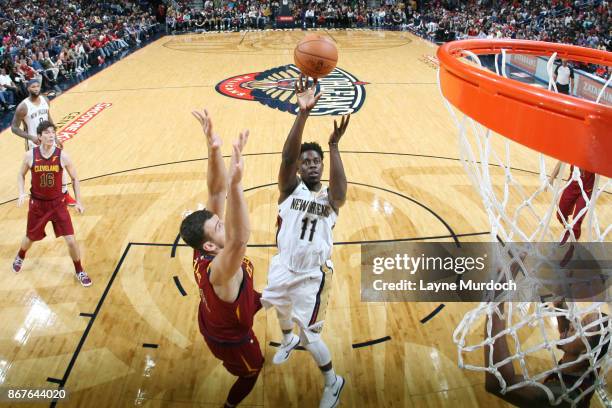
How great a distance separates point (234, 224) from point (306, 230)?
911 mm

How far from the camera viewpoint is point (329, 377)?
119 inches

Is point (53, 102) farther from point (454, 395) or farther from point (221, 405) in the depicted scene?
point (454, 395)

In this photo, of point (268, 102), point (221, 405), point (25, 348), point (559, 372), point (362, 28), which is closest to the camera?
point (559, 372)

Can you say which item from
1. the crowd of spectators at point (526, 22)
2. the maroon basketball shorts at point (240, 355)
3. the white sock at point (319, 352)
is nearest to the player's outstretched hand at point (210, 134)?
the maroon basketball shorts at point (240, 355)

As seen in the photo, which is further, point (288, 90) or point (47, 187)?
point (288, 90)

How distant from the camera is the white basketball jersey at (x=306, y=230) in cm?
291

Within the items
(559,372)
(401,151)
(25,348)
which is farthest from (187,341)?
(401,151)

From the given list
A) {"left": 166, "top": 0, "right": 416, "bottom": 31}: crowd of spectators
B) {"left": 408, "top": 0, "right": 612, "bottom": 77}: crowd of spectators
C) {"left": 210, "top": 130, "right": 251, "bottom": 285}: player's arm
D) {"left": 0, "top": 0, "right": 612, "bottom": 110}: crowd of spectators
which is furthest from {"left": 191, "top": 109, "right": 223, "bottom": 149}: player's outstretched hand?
{"left": 166, "top": 0, "right": 416, "bottom": 31}: crowd of spectators

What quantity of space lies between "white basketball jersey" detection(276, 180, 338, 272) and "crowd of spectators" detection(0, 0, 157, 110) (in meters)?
8.99

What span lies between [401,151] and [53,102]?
7.84m

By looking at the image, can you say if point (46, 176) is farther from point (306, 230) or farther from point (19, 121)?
point (306, 230)

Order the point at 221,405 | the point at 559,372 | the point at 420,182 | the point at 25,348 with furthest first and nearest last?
1. the point at 420,182
2. the point at 25,348
3. the point at 221,405
4. the point at 559,372

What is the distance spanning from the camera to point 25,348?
3578 millimetres
